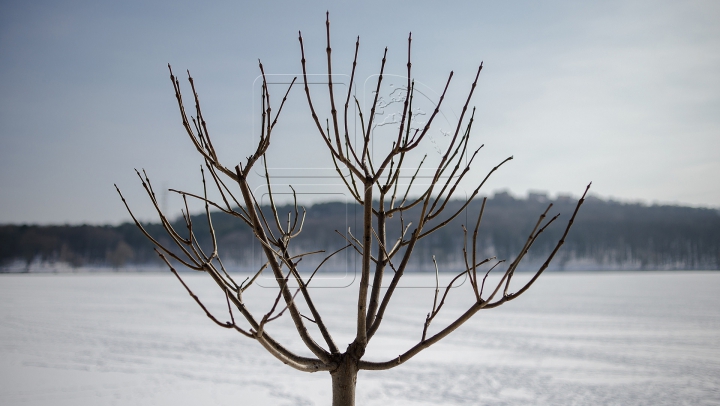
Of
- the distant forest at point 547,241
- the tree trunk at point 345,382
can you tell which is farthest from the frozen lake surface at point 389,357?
the distant forest at point 547,241

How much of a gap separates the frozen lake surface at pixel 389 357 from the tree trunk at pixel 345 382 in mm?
4347

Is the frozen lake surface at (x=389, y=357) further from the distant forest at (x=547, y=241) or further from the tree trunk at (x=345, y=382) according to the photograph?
the distant forest at (x=547, y=241)

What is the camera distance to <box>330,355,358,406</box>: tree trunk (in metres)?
1.09

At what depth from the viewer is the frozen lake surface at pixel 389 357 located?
546cm

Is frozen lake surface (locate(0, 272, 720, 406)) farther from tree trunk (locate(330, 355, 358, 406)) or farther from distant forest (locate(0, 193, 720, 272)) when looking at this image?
distant forest (locate(0, 193, 720, 272))

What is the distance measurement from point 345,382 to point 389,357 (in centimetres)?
596

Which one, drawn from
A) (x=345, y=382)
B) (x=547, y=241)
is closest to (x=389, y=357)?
(x=345, y=382)

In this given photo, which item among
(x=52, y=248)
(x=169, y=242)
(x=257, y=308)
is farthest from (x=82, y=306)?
(x=52, y=248)

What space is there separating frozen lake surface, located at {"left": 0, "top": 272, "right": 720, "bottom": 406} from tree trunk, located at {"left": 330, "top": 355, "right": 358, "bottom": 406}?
4.35m

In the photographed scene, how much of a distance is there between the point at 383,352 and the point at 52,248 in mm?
37262

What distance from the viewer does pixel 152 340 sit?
834 centimetres

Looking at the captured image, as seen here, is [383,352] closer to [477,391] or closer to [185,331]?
[477,391]

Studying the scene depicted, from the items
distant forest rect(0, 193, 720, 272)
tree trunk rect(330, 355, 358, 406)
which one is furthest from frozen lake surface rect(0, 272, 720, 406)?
distant forest rect(0, 193, 720, 272)

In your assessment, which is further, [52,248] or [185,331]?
[52,248]
